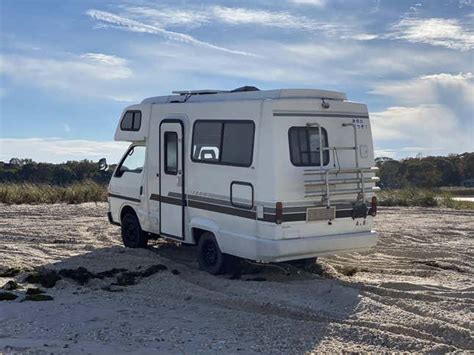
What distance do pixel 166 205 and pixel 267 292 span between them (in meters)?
3.04

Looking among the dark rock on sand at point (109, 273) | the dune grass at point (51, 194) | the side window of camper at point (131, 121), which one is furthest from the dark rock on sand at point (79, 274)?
the dune grass at point (51, 194)

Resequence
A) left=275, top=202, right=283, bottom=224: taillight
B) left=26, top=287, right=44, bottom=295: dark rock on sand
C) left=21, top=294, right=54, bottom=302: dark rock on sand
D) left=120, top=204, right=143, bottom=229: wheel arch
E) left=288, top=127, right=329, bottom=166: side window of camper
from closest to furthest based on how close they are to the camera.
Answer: left=21, top=294, right=54, bottom=302: dark rock on sand < left=26, top=287, right=44, bottom=295: dark rock on sand < left=275, top=202, right=283, bottom=224: taillight < left=288, top=127, right=329, bottom=166: side window of camper < left=120, top=204, right=143, bottom=229: wheel arch

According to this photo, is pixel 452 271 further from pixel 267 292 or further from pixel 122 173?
pixel 122 173

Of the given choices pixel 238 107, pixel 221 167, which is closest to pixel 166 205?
pixel 221 167

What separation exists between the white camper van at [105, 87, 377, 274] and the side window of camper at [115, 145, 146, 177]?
60 centimetres

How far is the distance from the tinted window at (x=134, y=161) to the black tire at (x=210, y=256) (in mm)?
2213

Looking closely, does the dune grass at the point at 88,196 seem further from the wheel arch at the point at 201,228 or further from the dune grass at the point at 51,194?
the wheel arch at the point at 201,228

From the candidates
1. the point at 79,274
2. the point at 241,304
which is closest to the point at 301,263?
the point at 241,304

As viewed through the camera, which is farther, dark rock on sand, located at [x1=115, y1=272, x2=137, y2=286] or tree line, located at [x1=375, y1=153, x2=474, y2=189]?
tree line, located at [x1=375, y1=153, x2=474, y2=189]

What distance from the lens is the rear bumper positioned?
8828mm

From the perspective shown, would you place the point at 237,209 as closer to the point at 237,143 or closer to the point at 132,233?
the point at 237,143

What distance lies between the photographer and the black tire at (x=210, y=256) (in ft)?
32.2

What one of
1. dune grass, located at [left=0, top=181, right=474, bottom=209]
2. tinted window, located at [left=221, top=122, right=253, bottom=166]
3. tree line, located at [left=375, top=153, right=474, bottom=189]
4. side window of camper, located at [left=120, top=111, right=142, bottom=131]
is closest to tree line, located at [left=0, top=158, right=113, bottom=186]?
dune grass, located at [left=0, top=181, right=474, bottom=209]

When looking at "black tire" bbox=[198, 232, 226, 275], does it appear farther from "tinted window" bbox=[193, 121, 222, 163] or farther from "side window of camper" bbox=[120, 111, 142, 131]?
"side window of camper" bbox=[120, 111, 142, 131]
